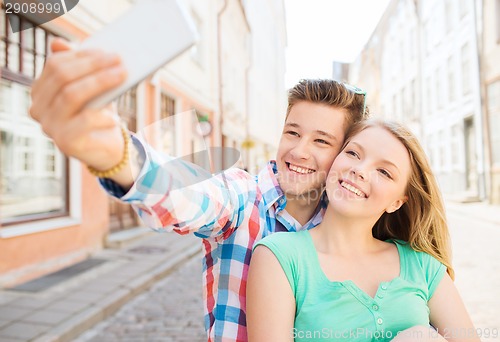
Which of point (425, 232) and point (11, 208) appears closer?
point (425, 232)

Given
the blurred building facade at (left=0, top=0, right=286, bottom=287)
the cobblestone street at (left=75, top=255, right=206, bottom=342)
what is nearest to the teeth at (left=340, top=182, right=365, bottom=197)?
the blurred building facade at (left=0, top=0, right=286, bottom=287)

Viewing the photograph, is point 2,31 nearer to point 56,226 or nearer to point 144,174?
point 56,226

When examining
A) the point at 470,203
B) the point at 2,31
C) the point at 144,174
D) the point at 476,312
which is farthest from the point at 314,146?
the point at 470,203

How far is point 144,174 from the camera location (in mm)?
Answer: 791

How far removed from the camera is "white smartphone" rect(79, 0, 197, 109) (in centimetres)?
55

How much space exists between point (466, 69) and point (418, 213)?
56.3 ft

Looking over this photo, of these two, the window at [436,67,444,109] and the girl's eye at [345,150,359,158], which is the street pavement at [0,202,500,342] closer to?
the girl's eye at [345,150,359,158]

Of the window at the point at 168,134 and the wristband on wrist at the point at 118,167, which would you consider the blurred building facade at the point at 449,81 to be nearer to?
Result: the window at the point at 168,134

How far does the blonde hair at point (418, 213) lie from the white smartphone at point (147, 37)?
3.38 ft

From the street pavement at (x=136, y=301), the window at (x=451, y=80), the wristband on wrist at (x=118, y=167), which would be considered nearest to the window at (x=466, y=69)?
the window at (x=451, y=80)

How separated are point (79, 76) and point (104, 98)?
0.04 meters

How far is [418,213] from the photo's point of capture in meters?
1.57

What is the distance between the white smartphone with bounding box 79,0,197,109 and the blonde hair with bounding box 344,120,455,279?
103cm

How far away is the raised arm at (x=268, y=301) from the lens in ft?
3.95
